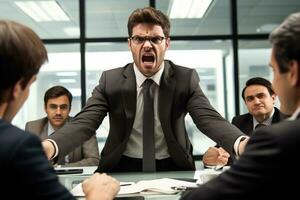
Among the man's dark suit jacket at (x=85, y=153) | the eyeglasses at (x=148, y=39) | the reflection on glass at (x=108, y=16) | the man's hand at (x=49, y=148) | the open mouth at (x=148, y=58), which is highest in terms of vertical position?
the reflection on glass at (x=108, y=16)

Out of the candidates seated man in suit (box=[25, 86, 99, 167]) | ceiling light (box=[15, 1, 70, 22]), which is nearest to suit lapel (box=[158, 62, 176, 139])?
seated man in suit (box=[25, 86, 99, 167])

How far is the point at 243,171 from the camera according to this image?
3.06ft

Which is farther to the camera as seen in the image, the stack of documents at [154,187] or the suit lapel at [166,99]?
the suit lapel at [166,99]

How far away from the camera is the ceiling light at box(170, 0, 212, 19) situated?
611 cm

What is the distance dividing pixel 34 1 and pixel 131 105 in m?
4.42

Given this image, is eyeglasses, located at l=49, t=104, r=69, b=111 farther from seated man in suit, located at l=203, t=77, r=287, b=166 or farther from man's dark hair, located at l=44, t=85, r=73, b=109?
seated man in suit, located at l=203, t=77, r=287, b=166

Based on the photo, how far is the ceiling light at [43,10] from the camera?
19.9 feet

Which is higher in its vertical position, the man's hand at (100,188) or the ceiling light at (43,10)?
the ceiling light at (43,10)

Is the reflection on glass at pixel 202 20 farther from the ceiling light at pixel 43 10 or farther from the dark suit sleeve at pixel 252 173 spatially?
the dark suit sleeve at pixel 252 173

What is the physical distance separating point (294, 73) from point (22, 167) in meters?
0.67

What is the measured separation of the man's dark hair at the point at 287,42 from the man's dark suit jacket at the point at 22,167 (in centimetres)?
62

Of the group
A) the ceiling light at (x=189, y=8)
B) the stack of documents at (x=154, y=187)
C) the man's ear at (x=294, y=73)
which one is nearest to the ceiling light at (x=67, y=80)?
the ceiling light at (x=189, y=8)

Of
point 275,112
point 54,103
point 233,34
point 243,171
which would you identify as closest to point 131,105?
point 243,171

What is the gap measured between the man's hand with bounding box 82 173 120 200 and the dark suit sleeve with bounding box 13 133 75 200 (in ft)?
1.24
